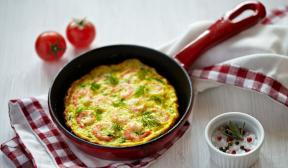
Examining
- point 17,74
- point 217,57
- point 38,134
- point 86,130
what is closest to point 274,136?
point 217,57

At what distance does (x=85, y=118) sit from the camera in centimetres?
331

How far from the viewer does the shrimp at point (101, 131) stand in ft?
10.3

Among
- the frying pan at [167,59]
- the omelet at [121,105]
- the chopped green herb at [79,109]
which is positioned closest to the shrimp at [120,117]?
the omelet at [121,105]

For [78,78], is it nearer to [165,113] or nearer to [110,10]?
[165,113]

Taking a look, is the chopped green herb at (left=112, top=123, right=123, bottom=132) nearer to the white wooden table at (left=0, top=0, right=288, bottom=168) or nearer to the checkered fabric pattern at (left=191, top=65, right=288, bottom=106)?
the white wooden table at (left=0, top=0, right=288, bottom=168)

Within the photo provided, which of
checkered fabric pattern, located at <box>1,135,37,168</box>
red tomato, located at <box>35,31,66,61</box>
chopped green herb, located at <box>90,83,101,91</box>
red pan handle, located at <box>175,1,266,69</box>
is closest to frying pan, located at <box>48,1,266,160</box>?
red pan handle, located at <box>175,1,266,69</box>

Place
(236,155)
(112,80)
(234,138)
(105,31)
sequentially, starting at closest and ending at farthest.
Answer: (236,155), (234,138), (112,80), (105,31)

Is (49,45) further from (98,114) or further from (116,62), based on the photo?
(98,114)

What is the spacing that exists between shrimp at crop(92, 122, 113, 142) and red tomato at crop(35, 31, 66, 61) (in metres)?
1.08

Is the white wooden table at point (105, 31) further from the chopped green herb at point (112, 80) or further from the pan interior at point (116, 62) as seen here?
the chopped green herb at point (112, 80)

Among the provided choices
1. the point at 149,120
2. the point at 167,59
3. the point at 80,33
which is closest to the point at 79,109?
the point at 149,120

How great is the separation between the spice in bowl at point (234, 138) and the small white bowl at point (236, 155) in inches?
1.2

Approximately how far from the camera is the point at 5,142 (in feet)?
11.0

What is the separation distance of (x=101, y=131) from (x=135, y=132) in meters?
0.24
